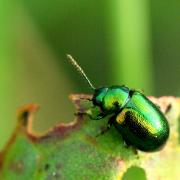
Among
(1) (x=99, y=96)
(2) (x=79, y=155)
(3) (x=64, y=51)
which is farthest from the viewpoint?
(3) (x=64, y=51)

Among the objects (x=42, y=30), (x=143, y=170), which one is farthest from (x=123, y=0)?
(x=143, y=170)

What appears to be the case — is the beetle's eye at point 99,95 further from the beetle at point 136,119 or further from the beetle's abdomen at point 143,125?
the beetle's abdomen at point 143,125

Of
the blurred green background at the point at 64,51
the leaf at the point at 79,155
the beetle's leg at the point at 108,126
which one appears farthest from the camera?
the blurred green background at the point at 64,51

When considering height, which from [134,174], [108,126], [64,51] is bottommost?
[64,51]

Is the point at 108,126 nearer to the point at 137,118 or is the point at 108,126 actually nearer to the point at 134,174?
the point at 137,118

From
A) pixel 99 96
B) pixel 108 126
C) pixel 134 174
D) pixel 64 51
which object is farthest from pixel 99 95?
pixel 64 51

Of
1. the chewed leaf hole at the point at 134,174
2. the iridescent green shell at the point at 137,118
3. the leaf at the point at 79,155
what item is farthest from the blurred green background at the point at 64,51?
the chewed leaf hole at the point at 134,174

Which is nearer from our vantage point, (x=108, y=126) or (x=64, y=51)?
(x=108, y=126)
